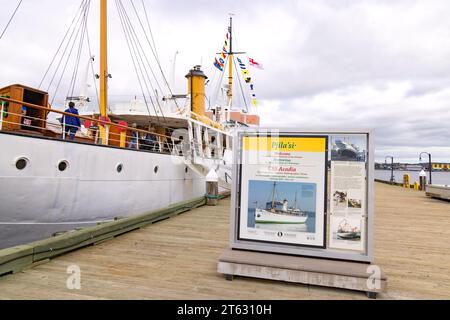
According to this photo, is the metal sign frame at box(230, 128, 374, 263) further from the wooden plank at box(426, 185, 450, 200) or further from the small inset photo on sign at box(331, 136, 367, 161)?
Answer: the wooden plank at box(426, 185, 450, 200)

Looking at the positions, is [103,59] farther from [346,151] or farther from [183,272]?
[346,151]

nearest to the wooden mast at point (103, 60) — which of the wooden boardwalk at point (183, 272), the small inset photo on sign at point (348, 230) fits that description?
the wooden boardwalk at point (183, 272)

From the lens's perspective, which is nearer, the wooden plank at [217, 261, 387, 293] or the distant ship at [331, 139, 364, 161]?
the wooden plank at [217, 261, 387, 293]

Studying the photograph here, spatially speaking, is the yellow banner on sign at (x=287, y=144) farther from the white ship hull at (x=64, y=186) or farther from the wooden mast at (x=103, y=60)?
the wooden mast at (x=103, y=60)

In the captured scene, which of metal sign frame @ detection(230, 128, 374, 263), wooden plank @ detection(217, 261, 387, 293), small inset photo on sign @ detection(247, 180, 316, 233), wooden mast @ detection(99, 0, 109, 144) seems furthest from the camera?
wooden mast @ detection(99, 0, 109, 144)

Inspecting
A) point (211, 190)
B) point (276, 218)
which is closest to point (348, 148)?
point (276, 218)

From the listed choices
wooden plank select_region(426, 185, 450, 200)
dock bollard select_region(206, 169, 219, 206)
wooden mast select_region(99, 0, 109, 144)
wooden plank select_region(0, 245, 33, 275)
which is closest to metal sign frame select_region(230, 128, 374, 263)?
wooden plank select_region(0, 245, 33, 275)

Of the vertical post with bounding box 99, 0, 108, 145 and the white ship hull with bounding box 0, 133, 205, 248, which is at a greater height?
the vertical post with bounding box 99, 0, 108, 145

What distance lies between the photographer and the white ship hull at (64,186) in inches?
244

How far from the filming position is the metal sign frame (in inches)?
130

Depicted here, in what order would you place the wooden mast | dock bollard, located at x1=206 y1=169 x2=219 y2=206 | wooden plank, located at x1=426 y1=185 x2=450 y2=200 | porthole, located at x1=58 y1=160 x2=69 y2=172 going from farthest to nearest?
wooden plank, located at x1=426 y1=185 x2=450 y2=200
the wooden mast
dock bollard, located at x1=206 y1=169 x2=219 y2=206
porthole, located at x1=58 y1=160 x2=69 y2=172
